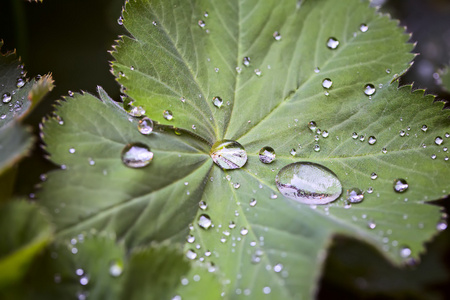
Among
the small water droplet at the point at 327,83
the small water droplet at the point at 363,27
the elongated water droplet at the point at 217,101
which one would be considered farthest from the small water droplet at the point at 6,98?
the small water droplet at the point at 363,27

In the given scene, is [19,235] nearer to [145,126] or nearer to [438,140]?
[145,126]

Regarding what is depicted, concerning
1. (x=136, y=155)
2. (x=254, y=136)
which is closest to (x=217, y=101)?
(x=254, y=136)

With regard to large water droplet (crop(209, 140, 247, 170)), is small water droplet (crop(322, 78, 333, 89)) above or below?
above

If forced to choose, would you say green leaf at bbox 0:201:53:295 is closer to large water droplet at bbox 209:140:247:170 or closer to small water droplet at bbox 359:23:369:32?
large water droplet at bbox 209:140:247:170

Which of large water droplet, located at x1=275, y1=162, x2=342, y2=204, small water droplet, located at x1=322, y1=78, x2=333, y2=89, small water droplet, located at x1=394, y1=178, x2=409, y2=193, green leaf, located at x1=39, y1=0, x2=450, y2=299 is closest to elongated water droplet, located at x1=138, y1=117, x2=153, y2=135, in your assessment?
green leaf, located at x1=39, y1=0, x2=450, y2=299

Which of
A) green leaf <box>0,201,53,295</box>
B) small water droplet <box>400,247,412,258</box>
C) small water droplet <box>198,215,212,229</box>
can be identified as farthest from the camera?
small water droplet <box>198,215,212,229</box>
